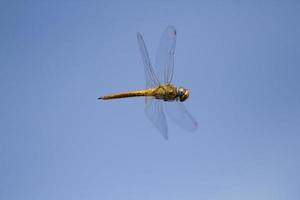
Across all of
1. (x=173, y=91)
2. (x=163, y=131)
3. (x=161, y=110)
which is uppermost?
(x=173, y=91)

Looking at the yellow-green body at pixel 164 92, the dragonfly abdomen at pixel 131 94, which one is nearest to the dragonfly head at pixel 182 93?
the yellow-green body at pixel 164 92

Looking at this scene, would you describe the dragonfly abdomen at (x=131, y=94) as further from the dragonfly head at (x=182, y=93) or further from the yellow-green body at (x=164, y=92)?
the dragonfly head at (x=182, y=93)

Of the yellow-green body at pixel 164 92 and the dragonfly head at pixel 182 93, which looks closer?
the yellow-green body at pixel 164 92

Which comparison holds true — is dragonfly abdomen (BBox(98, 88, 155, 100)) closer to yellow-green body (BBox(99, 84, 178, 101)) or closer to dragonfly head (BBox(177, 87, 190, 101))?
yellow-green body (BBox(99, 84, 178, 101))

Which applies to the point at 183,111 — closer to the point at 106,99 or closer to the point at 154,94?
the point at 154,94

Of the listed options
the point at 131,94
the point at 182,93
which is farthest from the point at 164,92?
the point at 131,94

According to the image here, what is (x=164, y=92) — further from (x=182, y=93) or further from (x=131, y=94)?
(x=131, y=94)

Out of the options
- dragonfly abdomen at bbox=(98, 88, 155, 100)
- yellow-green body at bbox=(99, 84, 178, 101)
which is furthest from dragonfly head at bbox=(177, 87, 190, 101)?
dragonfly abdomen at bbox=(98, 88, 155, 100)

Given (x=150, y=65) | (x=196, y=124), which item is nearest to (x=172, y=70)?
(x=150, y=65)
